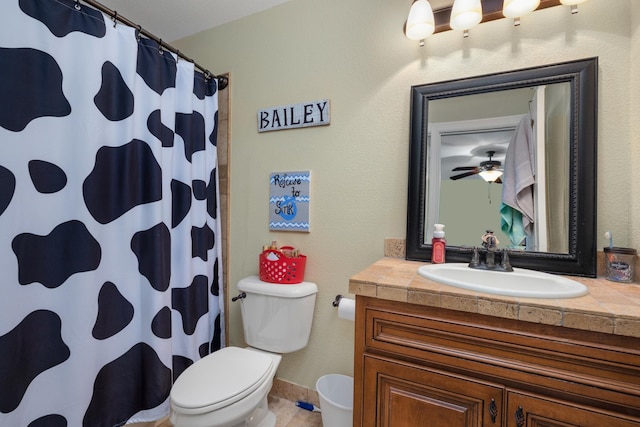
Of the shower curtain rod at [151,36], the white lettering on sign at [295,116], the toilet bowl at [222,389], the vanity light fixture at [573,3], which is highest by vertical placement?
the shower curtain rod at [151,36]

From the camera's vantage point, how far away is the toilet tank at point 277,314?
149 centimetres

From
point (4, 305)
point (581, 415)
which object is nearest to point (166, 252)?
point (4, 305)

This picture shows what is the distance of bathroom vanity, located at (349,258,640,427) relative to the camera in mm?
731

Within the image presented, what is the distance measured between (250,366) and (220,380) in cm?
14

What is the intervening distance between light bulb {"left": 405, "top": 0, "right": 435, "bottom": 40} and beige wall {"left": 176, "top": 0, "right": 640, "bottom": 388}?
0.10 meters

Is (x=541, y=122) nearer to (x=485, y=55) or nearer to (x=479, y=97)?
(x=479, y=97)

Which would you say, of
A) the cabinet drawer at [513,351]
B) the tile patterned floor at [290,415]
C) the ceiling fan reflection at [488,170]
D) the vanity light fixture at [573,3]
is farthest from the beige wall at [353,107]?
the cabinet drawer at [513,351]

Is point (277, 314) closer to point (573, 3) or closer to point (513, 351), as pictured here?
point (513, 351)

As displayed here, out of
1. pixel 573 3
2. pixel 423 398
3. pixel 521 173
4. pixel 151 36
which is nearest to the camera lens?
pixel 423 398

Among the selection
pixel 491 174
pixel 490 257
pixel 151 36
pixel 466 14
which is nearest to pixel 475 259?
pixel 490 257

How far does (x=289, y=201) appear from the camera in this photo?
5.53ft

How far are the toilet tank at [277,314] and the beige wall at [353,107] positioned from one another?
118mm

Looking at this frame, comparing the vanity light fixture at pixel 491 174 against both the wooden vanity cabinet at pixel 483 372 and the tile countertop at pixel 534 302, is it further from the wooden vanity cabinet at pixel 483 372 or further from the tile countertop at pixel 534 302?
the wooden vanity cabinet at pixel 483 372

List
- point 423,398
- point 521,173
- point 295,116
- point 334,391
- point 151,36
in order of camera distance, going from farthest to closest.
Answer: point 295,116, point 334,391, point 151,36, point 521,173, point 423,398
